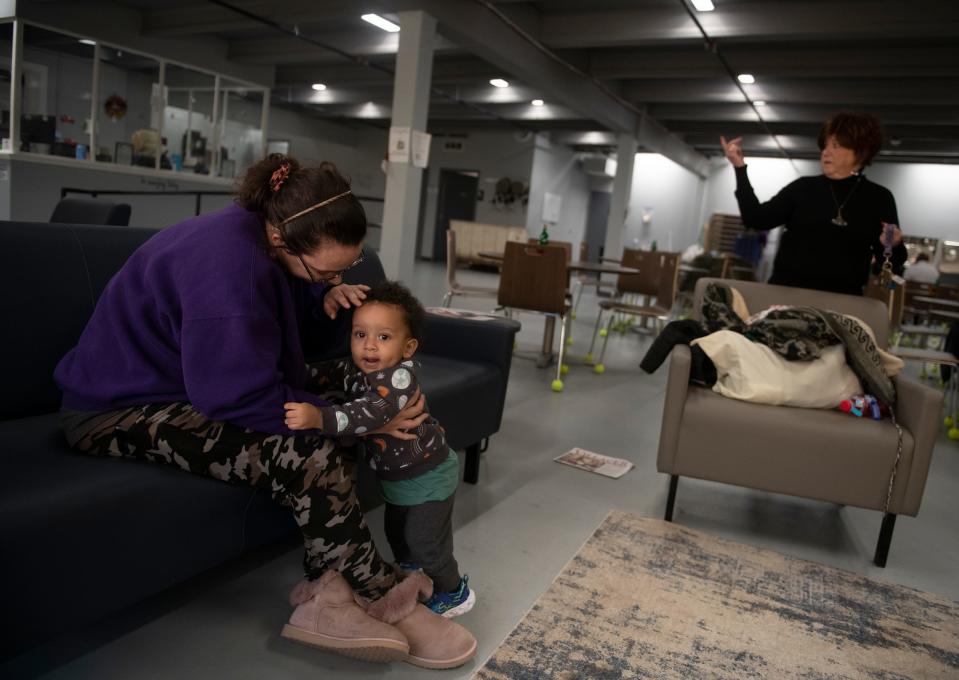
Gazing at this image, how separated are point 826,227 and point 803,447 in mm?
976

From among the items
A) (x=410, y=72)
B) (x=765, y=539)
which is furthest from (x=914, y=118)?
(x=765, y=539)

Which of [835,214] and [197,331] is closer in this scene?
[197,331]

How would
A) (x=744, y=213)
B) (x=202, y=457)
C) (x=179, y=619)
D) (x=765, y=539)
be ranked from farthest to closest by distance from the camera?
1. (x=744, y=213)
2. (x=765, y=539)
3. (x=179, y=619)
4. (x=202, y=457)

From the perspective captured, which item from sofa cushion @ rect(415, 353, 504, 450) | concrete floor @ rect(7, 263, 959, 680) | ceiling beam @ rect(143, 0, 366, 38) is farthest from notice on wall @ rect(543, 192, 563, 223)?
sofa cushion @ rect(415, 353, 504, 450)

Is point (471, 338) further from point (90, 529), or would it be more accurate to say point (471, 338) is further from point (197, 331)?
point (90, 529)

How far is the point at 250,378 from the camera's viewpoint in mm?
1251

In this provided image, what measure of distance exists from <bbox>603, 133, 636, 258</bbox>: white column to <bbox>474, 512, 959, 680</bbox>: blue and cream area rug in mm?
9650

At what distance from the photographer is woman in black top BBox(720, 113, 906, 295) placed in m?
2.58

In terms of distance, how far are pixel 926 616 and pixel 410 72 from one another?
17.6 feet

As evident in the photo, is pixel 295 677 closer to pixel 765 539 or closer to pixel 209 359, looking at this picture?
pixel 209 359

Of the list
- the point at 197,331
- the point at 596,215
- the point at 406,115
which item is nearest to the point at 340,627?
the point at 197,331

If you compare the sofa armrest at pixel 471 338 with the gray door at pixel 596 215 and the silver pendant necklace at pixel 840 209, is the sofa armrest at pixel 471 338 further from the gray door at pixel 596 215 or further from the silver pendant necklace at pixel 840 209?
the gray door at pixel 596 215

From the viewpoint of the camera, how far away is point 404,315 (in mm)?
1562

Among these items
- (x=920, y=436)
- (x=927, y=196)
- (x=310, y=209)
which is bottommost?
(x=920, y=436)
